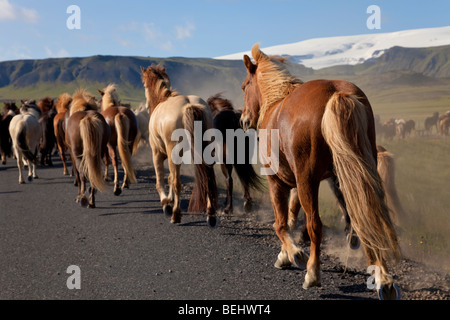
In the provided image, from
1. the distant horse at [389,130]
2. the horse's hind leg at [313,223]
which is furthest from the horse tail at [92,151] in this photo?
the distant horse at [389,130]

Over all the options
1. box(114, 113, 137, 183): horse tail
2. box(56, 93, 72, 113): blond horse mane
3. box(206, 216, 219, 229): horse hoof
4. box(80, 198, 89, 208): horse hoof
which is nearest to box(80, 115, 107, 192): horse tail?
box(80, 198, 89, 208): horse hoof

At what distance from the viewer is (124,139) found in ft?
38.0

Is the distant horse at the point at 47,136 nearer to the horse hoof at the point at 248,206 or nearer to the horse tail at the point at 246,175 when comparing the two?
the horse tail at the point at 246,175

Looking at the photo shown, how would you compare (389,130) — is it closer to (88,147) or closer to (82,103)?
(82,103)

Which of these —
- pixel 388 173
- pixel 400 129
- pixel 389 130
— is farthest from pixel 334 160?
pixel 400 129

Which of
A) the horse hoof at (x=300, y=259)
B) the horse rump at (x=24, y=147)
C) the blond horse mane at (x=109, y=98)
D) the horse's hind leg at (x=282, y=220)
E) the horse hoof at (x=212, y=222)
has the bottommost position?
the horse hoof at (x=212, y=222)

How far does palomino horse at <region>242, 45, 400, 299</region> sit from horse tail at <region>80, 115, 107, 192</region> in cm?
572

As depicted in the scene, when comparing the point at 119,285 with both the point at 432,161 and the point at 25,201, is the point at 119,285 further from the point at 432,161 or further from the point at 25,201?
the point at 432,161

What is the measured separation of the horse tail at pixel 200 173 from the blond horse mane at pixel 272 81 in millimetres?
2375

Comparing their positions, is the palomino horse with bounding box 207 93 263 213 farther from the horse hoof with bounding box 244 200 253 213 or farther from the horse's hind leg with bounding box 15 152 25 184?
the horse's hind leg with bounding box 15 152 25 184

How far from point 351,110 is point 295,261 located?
74.1 inches

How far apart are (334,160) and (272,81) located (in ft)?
6.09

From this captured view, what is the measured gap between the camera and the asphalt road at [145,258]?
462 centimetres

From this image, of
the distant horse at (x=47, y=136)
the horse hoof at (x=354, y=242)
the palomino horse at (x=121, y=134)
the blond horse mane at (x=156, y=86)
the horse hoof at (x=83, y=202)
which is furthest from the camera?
the distant horse at (x=47, y=136)
